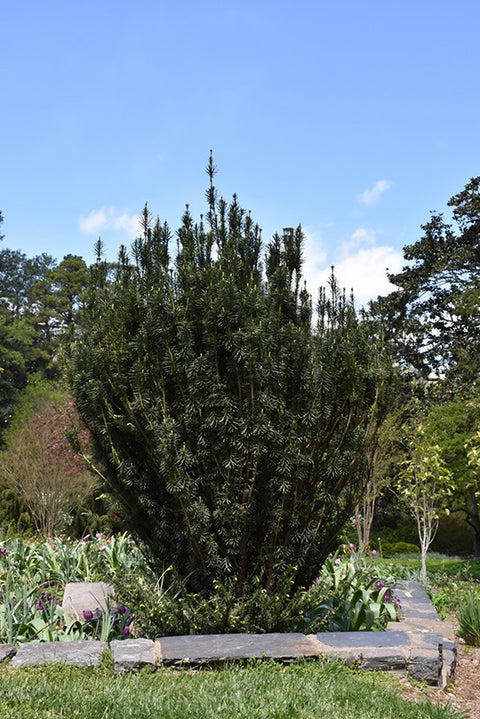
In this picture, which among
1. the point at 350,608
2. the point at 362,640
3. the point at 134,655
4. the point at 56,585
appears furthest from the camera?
the point at 56,585

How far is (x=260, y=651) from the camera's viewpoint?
391 cm

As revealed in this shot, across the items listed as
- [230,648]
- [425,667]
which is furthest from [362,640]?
[230,648]

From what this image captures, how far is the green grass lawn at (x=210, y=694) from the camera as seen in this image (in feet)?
9.90

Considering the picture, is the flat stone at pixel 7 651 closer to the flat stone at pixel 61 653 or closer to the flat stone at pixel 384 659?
the flat stone at pixel 61 653

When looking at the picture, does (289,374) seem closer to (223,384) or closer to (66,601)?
(223,384)

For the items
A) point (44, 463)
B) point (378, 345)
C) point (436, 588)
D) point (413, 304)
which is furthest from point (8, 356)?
point (378, 345)

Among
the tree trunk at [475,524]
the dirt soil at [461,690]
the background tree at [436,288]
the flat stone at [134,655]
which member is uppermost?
the background tree at [436,288]

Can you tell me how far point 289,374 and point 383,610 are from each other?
2.43 m

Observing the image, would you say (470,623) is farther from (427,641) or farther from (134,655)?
(134,655)

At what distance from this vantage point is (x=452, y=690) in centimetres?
421

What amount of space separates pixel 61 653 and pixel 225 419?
192cm

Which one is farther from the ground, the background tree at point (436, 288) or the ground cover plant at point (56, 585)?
the background tree at point (436, 288)

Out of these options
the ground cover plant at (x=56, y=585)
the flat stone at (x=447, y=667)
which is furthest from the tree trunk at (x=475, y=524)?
the flat stone at (x=447, y=667)

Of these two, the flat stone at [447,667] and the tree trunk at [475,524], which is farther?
the tree trunk at [475,524]
